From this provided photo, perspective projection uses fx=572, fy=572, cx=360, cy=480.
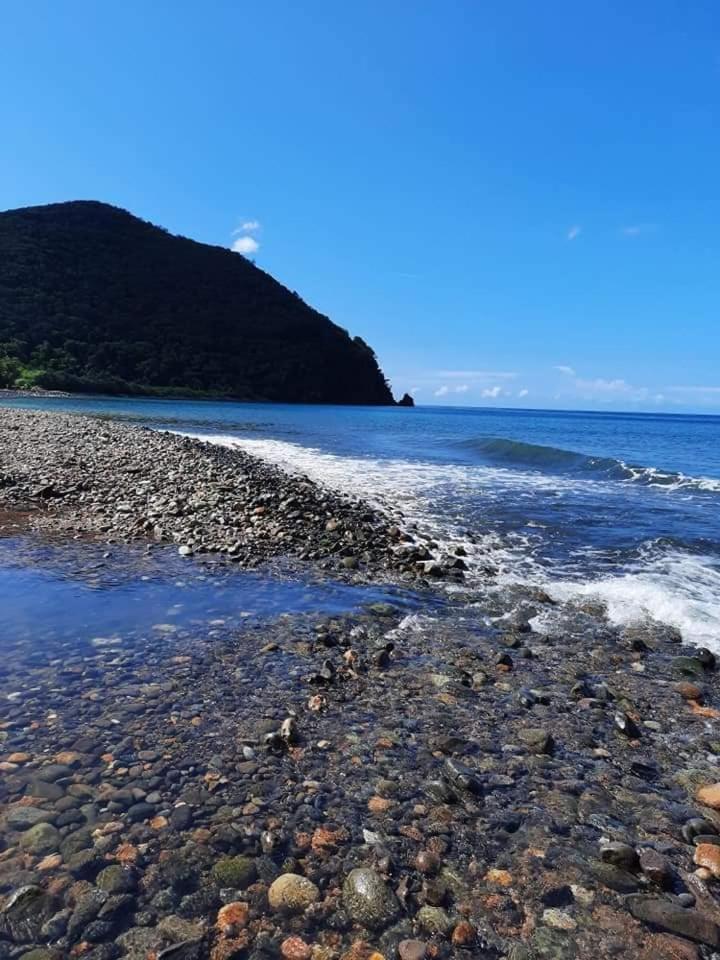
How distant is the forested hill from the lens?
3701 inches

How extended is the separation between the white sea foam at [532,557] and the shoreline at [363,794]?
0.93 m

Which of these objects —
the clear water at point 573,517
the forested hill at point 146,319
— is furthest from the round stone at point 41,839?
the forested hill at point 146,319

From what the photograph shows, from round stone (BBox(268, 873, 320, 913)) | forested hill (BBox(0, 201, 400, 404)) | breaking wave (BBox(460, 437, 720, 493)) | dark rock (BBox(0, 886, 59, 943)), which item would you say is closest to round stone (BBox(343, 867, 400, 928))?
round stone (BBox(268, 873, 320, 913))

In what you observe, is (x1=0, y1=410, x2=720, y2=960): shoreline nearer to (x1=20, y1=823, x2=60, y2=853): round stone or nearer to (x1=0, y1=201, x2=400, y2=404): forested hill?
(x1=20, y1=823, x2=60, y2=853): round stone

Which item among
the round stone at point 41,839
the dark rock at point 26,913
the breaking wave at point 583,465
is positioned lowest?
the breaking wave at point 583,465

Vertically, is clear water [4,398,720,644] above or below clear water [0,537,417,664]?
below

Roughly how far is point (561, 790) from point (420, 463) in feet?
78.8

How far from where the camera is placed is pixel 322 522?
11508 mm

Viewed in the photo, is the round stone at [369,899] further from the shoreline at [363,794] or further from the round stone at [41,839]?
the round stone at [41,839]

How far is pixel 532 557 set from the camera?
10797 mm

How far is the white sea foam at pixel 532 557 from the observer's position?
8.16 meters

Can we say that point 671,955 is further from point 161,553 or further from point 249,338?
point 249,338

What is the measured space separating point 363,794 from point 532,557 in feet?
25.1

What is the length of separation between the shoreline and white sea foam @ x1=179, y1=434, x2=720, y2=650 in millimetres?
932
